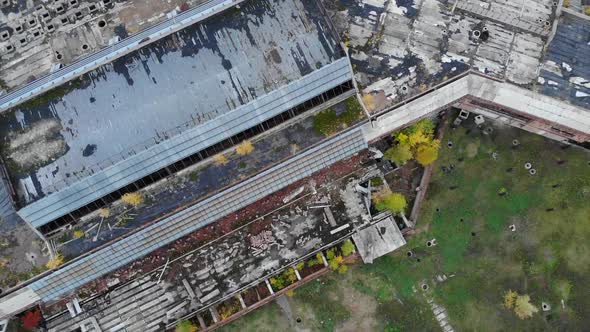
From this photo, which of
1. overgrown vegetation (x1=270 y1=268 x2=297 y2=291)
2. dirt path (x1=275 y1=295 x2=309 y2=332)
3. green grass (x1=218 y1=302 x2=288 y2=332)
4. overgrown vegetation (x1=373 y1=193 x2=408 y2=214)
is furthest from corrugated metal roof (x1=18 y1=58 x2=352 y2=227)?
green grass (x1=218 y1=302 x2=288 y2=332)

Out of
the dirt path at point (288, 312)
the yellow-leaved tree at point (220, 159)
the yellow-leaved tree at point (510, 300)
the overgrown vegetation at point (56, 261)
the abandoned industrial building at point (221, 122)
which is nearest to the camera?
the abandoned industrial building at point (221, 122)

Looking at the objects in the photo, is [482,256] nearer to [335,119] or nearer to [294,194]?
[294,194]

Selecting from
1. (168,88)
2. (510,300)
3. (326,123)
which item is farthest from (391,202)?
(168,88)

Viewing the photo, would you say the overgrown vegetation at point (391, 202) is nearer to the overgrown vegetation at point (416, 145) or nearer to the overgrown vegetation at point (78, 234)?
the overgrown vegetation at point (416, 145)

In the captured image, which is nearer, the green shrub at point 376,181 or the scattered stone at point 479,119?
the green shrub at point 376,181

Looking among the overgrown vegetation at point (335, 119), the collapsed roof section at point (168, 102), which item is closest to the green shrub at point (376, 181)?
the overgrown vegetation at point (335, 119)

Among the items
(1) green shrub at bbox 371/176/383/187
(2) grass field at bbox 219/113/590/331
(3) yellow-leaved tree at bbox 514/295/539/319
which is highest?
(1) green shrub at bbox 371/176/383/187

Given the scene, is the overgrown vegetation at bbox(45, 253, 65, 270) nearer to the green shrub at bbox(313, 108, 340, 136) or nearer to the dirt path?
the dirt path
